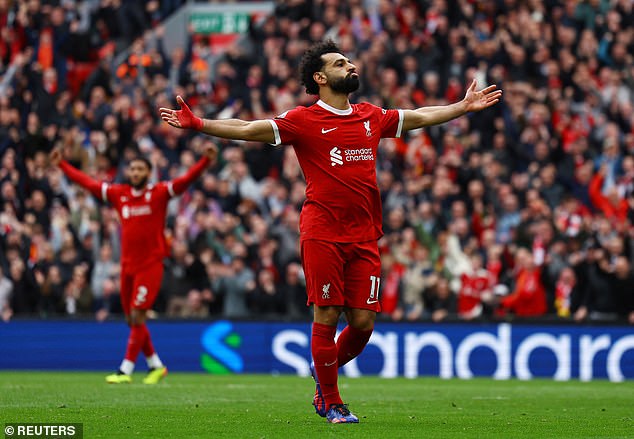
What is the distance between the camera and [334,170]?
10883mm

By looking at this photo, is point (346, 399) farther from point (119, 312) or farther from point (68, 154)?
point (68, 154)

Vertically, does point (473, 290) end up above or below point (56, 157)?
below

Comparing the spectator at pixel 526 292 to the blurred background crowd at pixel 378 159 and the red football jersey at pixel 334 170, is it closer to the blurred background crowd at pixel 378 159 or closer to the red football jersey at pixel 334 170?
the blurred background crowd at pixel 378 159

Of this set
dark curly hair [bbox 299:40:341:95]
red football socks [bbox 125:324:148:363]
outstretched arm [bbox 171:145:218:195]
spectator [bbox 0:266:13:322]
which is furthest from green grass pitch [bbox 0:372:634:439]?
spectator [bbox 0:266:13:322]

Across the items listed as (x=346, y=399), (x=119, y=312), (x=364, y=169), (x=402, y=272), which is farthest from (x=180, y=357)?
(x=364, y=169)

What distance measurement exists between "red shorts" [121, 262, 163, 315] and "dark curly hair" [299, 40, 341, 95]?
5696 millimetres

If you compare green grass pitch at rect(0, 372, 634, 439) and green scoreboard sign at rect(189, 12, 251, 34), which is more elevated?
green scoreboard sign at rect(189, 12, 251, 34)

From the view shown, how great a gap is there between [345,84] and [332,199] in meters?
0.95

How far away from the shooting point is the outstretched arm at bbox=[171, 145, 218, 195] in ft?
50.0

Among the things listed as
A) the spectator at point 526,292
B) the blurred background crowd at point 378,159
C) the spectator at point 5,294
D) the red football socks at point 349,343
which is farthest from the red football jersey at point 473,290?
the red football socks at point 349,343

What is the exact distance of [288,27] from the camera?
89.8 feet

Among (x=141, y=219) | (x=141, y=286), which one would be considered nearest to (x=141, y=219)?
(x=141, y=219)

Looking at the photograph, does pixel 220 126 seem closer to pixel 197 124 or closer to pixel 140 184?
pixel 197 124

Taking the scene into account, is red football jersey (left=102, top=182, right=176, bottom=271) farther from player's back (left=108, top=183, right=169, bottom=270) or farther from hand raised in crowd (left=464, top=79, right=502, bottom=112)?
hand raised in crowd (left=464, top=79, right=502, bottom=112)
